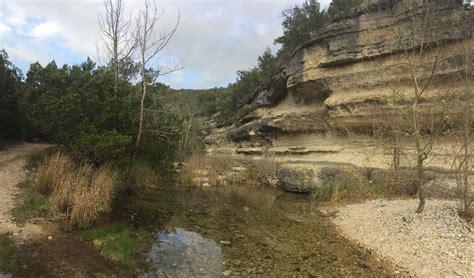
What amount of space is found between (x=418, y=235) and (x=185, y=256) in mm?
5123

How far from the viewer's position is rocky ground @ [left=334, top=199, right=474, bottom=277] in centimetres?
671

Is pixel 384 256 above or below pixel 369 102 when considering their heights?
below

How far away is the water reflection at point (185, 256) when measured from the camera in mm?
6695

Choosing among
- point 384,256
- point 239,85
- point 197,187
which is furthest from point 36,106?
point 239,85

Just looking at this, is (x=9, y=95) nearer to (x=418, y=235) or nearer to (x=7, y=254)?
(x=7, y=254)

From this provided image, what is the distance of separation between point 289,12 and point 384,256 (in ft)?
82.1

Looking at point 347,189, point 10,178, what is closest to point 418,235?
point 347,189

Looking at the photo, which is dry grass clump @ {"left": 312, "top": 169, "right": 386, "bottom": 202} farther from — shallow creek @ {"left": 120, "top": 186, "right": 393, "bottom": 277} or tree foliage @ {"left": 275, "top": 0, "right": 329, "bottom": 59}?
tree foliage @ {"left": 275, "top": 0, "right": 329, "bottom": 59}

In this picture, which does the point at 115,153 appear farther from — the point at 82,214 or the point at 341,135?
the point at 341,135

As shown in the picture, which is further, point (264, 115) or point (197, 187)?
point (264, 115)

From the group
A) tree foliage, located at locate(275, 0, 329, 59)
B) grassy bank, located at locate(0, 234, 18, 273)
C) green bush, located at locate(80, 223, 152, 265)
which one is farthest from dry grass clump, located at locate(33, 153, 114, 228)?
tree foliage, located at locate(275, 0, 329, 59)

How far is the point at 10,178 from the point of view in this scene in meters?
11.8

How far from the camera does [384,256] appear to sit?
754 cm

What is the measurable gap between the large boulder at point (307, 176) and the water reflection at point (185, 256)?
7.29m
